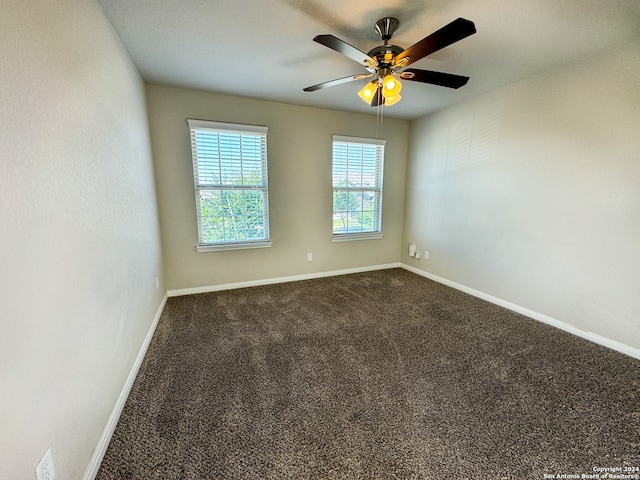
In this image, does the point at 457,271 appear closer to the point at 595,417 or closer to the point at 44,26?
the point at 595,417

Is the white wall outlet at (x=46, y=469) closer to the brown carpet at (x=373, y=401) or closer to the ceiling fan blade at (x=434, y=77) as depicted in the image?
the brown carpet at (x=373, y=401)

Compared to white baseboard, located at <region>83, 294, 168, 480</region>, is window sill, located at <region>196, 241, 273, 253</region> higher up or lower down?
higher up

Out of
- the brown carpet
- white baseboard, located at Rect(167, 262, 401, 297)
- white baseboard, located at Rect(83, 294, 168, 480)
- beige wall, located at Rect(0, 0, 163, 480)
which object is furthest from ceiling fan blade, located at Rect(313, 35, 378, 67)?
white baseboard, located at Rect(167, 262, 401, 297)

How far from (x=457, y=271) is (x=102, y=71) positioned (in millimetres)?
4014

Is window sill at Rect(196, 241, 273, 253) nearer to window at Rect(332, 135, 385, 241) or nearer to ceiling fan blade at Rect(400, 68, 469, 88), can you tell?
window at Rect(332, 135, 385, 241)

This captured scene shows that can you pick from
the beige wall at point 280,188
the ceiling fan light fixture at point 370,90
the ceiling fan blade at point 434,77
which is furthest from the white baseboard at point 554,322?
the ceiling fan light fixture at point 370,90

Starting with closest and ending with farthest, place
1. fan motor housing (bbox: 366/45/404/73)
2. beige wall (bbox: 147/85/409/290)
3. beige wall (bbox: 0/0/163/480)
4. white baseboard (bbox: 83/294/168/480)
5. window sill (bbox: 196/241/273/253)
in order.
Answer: beige wall (bbox: 0/0/163/480) < white baseboard (bbox: 83/294/168/480) < fan motor housing (bbox: 366/45/404/73) < beige wall (bbox: 147/85/409/290) < window sill (bbox: 196/241/273/253)

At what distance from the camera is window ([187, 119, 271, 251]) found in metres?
3.13

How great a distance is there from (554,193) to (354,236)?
2.37 m

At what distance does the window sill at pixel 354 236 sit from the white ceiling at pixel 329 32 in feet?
6.66

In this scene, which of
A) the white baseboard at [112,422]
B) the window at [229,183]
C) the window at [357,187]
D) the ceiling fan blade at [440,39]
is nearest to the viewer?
the white baseboard at [112,422]

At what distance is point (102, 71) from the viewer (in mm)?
1611

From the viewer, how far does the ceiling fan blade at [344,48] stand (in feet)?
4.85

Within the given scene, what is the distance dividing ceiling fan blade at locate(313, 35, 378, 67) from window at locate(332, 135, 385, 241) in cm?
192
